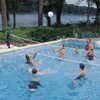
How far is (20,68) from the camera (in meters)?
18.2

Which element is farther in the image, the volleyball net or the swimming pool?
the volleyball net

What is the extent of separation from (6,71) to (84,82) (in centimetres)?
445

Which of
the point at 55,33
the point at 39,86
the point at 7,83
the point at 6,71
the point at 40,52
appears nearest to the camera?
the point at 39,86

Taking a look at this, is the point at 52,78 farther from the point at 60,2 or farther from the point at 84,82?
the point at 60,2

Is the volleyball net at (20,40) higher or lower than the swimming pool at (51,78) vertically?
higher

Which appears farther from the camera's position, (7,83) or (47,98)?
(7,83)

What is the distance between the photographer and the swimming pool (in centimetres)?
1369

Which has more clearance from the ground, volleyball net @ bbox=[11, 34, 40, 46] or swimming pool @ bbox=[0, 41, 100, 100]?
volleyball net @ bbox=[11, 34, 40, 46]

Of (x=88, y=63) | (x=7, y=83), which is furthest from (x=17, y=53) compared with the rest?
(x=7, y=83)

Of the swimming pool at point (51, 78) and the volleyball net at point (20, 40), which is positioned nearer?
the swimming pool at point (51, 78)

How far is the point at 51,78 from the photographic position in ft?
53.2

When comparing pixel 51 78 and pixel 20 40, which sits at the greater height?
pixel 20 40

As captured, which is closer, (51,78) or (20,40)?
(51,78)

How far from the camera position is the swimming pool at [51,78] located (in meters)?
13.7
